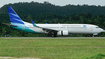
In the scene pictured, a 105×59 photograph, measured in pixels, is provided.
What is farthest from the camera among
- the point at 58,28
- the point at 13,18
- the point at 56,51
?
the point at 13,18

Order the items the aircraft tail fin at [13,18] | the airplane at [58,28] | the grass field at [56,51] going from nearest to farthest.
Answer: the grass field at [56,51]
the airplane at [58,28]
the aircraft tail fin at [13,18]

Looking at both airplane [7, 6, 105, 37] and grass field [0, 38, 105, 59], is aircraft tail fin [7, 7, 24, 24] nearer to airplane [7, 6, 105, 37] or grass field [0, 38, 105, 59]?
airplane [7, 6, 105, 37]

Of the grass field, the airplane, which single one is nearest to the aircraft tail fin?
the airplane

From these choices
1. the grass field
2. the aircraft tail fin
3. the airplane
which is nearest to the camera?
the grass field

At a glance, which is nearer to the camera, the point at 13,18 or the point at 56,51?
the point at 56,51

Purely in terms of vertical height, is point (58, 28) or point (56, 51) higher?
point (58, 28)

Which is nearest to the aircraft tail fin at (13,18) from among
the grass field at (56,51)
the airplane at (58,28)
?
the airplane at (58,28)

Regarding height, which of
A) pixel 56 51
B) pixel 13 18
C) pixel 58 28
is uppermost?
pixel 13 18

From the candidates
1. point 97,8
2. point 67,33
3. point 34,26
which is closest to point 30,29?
point 34,26

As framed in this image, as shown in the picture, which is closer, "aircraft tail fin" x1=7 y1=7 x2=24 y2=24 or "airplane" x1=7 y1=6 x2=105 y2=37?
"airplane" x1=7 y1=6 x2=105 y2=37

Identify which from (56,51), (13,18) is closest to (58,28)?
(13,18)

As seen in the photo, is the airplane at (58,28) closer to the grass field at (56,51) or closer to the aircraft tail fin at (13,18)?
the aircraft tail fin at (13,18)

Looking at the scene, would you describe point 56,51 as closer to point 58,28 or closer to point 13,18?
point 58,28

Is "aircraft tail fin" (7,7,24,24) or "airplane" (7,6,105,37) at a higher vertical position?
"aircraft tail fin" (7,7,24,24)
